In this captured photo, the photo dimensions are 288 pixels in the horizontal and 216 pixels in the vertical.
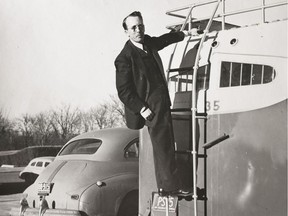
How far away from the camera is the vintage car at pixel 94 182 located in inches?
271

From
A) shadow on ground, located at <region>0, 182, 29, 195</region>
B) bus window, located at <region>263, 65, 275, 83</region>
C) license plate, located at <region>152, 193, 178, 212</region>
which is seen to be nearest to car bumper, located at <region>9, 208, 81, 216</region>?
license plate, located at <region>152, 193, 178, 212</region>

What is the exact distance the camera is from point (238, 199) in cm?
452

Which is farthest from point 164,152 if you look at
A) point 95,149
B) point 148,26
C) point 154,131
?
point 95,149

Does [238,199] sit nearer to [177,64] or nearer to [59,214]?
[177,64]

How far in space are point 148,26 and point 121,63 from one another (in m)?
2.09

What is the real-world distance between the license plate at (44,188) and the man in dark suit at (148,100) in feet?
A: 10.0

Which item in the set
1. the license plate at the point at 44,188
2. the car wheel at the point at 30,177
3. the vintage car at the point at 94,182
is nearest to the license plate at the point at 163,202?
the vintage car at the point at 94,182

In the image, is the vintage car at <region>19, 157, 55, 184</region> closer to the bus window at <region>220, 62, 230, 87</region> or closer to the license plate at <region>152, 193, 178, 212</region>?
the license plate at <region>152, 193, 178, 212</region>

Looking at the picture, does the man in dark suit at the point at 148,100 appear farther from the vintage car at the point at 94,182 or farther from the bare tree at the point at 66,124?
the bare tree at the point at 66,124

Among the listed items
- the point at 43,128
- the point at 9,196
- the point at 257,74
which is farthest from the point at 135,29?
the point at 43,128

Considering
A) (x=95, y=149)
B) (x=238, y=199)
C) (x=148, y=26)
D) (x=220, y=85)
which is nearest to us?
(x=238, y=199)

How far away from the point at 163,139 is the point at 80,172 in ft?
10.1

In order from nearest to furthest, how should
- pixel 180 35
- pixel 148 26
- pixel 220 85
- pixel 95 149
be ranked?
1. pixel 220 85
2. pixel 180 35
3. pixel 148 26
4. pixel 95 149

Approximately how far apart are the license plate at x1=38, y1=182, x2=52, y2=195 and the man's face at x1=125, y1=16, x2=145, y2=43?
3393 millimetres
